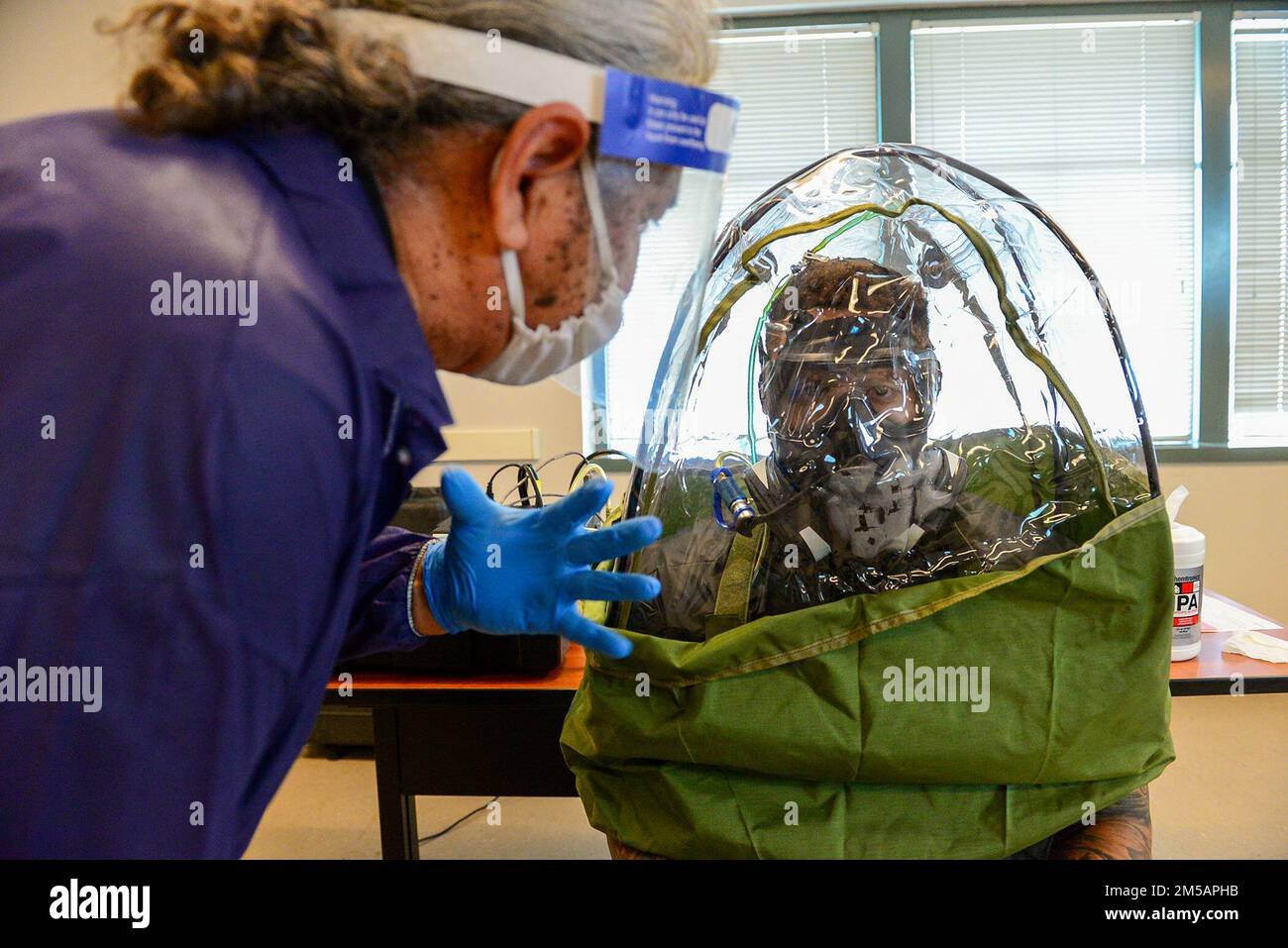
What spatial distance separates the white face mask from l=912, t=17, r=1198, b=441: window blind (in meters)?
2.95

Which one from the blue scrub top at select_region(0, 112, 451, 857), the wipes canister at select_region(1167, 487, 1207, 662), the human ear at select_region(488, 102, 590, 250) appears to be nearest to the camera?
the blue scrub top at select_region(0, 112, 451, 857)

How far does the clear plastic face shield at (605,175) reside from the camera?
0.62m

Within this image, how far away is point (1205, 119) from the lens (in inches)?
129

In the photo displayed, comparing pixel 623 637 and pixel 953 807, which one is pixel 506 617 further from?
pixel 953 807

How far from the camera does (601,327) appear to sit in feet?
2.48

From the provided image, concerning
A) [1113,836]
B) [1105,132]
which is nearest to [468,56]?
[1113,836]

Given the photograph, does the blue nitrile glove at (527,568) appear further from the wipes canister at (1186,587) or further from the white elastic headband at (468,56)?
the wipes canister at (1186,587)

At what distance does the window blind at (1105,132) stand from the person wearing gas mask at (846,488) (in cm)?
261

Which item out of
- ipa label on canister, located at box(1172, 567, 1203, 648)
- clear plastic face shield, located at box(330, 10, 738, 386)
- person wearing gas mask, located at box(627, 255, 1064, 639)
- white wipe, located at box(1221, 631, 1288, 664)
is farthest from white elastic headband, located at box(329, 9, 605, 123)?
white wipe, located at box(1221, 631, 1288, 664)

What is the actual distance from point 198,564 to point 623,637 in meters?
0.44

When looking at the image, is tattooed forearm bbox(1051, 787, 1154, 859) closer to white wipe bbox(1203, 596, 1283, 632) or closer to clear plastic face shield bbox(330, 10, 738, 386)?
clear plastic face shield bbox(330, 10, 738, 386)

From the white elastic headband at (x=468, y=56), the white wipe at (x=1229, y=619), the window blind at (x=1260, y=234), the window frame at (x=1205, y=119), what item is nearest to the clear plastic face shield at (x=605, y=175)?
the white elastic headband at (x=468, y=56)

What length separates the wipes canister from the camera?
1477 millimetres
